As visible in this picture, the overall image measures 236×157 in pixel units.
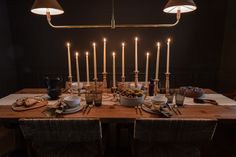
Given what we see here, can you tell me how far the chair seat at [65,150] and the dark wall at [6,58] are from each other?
1849 mm

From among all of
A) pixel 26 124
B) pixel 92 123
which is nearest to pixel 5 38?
pixel 26 124

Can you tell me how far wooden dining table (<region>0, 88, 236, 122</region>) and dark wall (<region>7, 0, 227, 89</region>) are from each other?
1566mm

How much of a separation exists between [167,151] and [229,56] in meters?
2.18

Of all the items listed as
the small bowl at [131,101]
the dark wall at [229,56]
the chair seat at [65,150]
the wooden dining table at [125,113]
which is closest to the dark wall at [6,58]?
the wooden dining table at [125,113]

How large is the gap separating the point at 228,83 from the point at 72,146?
2.57 metres

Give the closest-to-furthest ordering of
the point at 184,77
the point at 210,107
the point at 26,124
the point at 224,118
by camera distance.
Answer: the point at 26,124
the point at 224,118
the point at 210,107
the point at 184,77

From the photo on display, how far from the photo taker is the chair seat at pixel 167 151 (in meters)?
1.30

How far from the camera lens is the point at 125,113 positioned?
1.36 meters

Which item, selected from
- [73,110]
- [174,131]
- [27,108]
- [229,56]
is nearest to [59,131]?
[73,110]

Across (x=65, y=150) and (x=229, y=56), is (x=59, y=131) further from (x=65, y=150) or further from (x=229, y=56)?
(x=229, y=56)

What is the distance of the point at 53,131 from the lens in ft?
3.69

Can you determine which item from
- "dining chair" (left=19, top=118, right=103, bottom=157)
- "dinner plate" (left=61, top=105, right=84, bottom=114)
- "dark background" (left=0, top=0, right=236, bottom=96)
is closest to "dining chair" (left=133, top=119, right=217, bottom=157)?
"dining chair" (left=19, top=118, right=103, bottom=157)

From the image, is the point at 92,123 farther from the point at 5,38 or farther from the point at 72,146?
the point at 5,38

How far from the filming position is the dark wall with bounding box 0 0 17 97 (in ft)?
8.92
